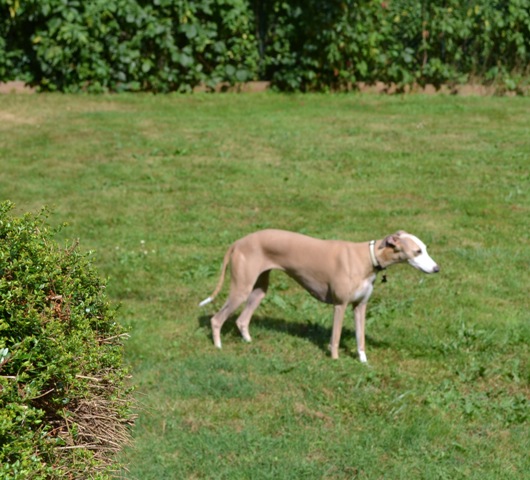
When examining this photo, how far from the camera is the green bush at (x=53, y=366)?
2898 mm

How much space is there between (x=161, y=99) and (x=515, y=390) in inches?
362

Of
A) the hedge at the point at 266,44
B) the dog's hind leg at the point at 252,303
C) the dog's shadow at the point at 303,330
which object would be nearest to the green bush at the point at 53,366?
the dog's hind leg at the point at 252,303

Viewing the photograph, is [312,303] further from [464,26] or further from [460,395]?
[464,26]

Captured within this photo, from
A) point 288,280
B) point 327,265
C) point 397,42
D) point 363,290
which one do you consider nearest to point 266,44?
point 397,42

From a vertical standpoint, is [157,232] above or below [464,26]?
below

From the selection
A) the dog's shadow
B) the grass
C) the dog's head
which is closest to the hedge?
the grass

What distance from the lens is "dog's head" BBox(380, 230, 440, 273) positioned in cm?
652

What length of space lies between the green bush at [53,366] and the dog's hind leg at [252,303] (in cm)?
351

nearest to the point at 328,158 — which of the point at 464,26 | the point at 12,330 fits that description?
the point at 464,26

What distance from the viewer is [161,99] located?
564 inches

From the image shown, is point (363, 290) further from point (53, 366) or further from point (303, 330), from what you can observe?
point (53, 366)

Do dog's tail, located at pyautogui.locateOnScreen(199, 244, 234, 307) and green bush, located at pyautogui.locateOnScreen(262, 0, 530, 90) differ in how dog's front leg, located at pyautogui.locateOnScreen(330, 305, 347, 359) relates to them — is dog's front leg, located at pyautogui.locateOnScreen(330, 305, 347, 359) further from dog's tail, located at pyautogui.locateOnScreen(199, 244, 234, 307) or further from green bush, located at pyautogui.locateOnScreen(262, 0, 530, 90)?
green bush, located at pyautogui.locateOnScreen(262, 0, 530, 90)

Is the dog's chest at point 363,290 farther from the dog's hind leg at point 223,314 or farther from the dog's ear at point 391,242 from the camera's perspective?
the dog's hind leg at point 223,314

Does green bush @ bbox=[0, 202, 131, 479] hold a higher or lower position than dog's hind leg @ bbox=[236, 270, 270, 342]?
higher
